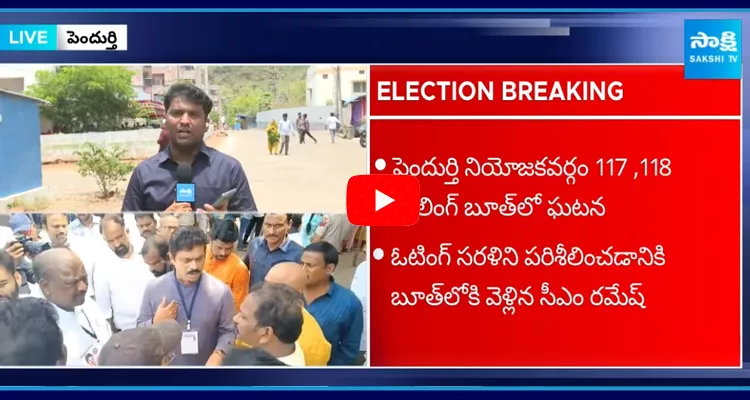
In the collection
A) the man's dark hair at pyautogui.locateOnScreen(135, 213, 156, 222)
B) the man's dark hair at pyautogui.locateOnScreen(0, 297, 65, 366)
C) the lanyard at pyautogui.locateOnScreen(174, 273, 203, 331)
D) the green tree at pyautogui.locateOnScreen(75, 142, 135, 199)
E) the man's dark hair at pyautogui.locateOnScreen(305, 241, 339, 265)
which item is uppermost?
the green tree at pyautogui.locateOnScreen(75, 142, 135, 199)

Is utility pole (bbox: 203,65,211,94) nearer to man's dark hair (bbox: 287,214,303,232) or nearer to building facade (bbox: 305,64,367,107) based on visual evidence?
building facade (bbox: 305,64,367,107)

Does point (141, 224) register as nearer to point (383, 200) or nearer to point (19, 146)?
point (19, 146)

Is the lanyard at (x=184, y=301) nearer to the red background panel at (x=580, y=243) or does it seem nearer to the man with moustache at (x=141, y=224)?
the man with moustache at (x=141, y=224)

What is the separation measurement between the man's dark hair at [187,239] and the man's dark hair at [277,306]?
1.15ft

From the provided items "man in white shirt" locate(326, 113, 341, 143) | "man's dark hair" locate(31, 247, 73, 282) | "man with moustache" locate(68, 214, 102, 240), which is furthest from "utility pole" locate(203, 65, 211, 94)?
"man's dark hair" locate(31, 247, 73, 282)

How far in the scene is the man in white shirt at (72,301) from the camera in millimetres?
5039

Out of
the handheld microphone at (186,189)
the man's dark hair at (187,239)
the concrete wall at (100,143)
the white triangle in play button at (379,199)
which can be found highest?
the concrete wall at (100,143)

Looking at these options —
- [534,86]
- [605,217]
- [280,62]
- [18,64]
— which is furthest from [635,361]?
[18,64]

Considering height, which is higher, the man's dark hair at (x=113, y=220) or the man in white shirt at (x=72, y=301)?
the man's dark hair at (x=113, y=220)

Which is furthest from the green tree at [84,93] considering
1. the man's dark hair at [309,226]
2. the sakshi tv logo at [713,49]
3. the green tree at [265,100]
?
the sakshi tv logo at [713,49]

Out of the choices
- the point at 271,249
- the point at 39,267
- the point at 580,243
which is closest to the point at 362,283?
the point at 271,249

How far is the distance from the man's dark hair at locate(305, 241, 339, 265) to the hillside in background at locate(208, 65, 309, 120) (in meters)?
0.69

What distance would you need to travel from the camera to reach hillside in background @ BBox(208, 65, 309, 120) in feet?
16.2

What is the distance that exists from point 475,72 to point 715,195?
1314mm
